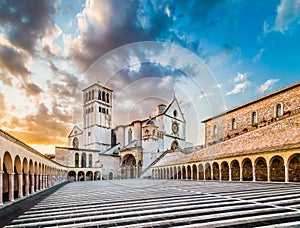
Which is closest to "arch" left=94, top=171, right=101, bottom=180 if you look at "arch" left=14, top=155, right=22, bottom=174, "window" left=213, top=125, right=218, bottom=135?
"window" left=213, top=125, right=218, bottom=135

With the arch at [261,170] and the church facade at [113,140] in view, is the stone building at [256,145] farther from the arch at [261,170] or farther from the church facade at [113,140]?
the church facade at [113,140]

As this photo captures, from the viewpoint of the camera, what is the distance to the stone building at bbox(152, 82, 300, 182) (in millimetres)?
19734

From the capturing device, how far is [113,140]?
6600 cm

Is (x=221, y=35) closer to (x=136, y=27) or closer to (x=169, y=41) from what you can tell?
(x=169, y=41)

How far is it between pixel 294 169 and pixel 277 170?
1824 mm

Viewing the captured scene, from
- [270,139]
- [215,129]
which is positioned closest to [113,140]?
[215,129]

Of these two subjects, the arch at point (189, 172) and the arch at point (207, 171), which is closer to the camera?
the arch at point (207, 171)

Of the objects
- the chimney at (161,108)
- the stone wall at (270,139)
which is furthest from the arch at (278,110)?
the chimney at (161,108)

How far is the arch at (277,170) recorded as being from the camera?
808 inches

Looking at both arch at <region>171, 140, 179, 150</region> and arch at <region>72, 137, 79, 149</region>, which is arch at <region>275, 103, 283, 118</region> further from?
arch at <region>72, 137, 79, 149</region>

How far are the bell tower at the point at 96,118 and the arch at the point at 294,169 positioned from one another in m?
47.5

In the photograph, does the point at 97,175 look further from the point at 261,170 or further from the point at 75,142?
the point at 261,170

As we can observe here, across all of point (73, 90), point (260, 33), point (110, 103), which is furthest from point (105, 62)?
point (110, 103)

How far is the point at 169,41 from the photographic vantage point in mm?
25516
